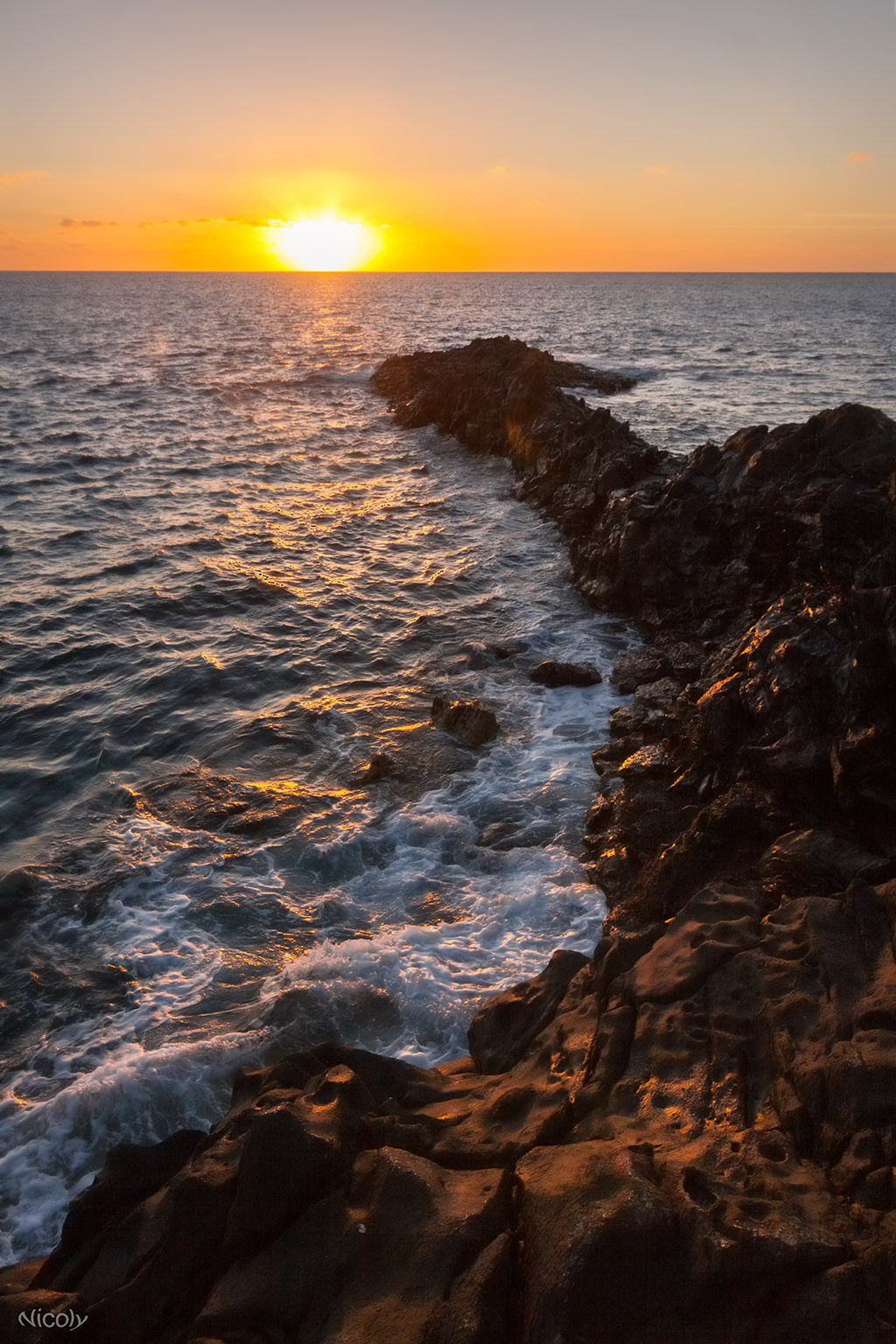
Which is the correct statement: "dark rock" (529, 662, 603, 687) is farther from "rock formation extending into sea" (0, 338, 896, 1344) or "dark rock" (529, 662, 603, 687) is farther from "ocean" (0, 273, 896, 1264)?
"rock formation extending into sea" (0, 338, 896, 1344)

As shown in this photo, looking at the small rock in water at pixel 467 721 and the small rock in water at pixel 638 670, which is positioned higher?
the small rock in water at pixel 638 670

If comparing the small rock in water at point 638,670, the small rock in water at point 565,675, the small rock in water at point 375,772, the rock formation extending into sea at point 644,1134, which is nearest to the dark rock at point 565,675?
the small rock in water at point 565,675

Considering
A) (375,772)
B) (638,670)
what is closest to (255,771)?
(375,772)

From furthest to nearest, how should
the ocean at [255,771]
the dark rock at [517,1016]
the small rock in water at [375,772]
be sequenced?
the small rock in water at [375,772] < the ocean at [255,771] < the dark rock at [517,1016]

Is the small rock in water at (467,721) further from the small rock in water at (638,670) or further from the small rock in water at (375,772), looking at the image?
the small rock in water at (638,670)

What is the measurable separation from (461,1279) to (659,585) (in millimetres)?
17493

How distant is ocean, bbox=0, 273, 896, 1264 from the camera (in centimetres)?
1000

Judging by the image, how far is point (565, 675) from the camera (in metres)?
18.1

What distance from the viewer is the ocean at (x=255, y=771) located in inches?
394

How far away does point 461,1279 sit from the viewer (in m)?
5.60

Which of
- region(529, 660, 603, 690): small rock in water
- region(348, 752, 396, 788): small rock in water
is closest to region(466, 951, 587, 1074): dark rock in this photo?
region(348, 752, 396, 788): small rock in water

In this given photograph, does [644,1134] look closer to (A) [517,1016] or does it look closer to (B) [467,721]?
(A) [517,1016]

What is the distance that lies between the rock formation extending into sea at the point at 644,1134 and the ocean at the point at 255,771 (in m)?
1.42

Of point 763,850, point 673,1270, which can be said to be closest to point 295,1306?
point 673,1270
